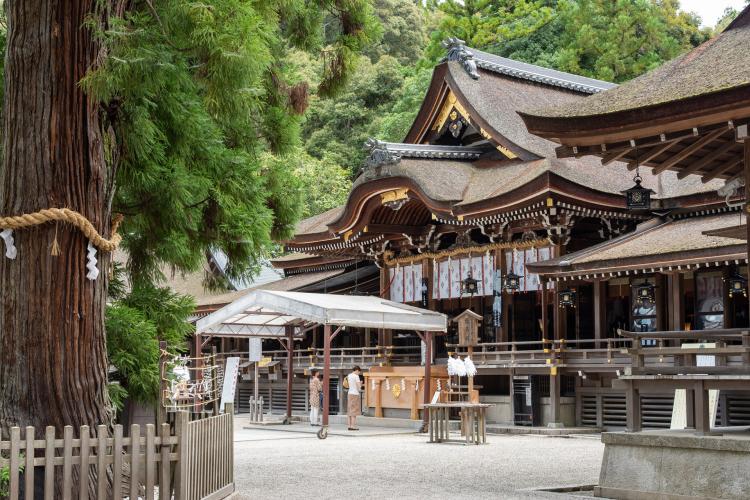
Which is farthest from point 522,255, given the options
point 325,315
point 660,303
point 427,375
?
point 325,315

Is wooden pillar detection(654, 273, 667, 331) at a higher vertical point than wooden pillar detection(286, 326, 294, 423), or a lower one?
higher

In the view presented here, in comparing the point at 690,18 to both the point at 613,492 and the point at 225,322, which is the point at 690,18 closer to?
the point at 225,322

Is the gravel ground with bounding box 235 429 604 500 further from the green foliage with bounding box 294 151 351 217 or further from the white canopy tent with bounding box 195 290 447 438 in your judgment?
the green foliage with bounding box 294 151 351 217

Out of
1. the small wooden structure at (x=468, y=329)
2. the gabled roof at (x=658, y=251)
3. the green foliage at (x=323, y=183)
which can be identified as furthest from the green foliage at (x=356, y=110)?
the gabled roof at (x=658, y=251)

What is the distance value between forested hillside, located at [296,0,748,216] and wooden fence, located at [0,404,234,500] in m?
31.0

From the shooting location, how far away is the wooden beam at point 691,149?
10664mm

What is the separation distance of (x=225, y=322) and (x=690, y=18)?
106 feet

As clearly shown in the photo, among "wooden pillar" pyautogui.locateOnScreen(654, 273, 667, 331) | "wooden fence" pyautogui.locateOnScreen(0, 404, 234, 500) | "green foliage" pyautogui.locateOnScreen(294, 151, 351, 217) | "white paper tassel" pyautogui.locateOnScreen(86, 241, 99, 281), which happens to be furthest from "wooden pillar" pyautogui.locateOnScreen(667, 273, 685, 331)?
"green foliage" pyautogui.locateOnScreen(294, 151, 351, 217)

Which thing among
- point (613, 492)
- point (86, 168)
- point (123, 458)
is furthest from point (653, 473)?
point (86, 168)

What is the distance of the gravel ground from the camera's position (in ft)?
35.9

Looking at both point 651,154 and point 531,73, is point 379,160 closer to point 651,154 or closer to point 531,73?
point 531,73

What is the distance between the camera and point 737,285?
19.3 metres

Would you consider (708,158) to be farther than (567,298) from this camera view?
No

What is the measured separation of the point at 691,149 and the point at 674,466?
353 centimetres
